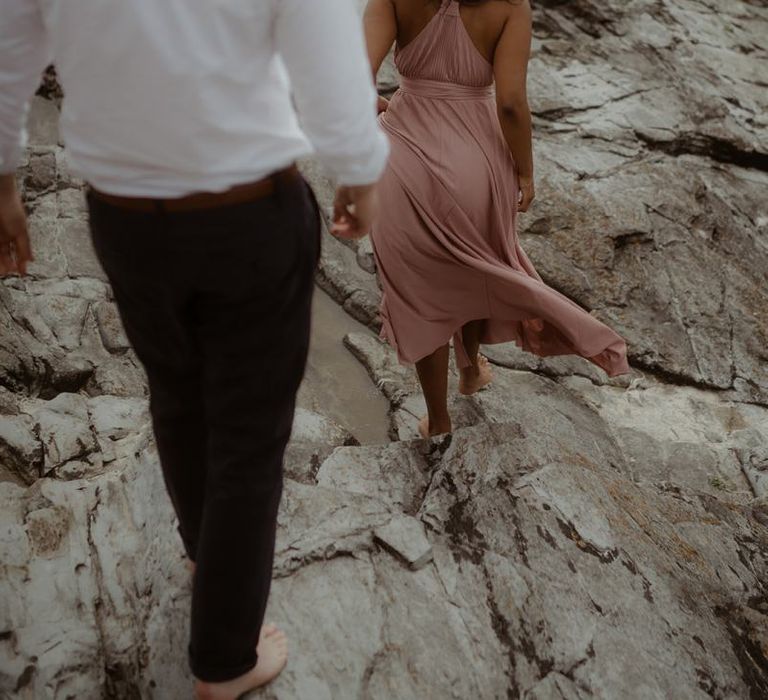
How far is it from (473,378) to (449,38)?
145cm

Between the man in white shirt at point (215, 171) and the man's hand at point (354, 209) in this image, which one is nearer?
the man in white shirt at point (215, 171)

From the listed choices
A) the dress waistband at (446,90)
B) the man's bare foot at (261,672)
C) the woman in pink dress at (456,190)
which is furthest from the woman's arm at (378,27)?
the man's bare foot at (261,672)

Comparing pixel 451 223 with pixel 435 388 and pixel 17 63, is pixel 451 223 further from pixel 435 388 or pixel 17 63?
pixel 17 63

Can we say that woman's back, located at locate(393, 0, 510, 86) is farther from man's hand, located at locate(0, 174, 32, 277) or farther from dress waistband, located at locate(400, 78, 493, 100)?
man's hand, located at locate(0, 174, 32, 277)

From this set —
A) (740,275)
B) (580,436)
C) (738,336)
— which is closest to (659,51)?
(740,275)

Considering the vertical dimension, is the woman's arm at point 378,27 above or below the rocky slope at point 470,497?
above

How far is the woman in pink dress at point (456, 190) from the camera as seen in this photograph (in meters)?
2.73

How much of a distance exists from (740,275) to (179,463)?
419 cm

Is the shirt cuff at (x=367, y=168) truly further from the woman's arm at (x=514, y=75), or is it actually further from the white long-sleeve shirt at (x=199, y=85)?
the woman's arm at (x=514, y=75)

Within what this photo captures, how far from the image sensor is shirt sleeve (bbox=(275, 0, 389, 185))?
4.19 ft

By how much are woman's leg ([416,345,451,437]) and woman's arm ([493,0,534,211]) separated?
833 mm

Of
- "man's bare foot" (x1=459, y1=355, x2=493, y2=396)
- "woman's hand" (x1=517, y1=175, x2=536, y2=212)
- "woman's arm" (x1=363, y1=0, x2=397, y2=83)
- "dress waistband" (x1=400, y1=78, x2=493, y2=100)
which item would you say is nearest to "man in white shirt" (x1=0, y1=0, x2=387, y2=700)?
"woman's arm" (x1=363, y1=0, x2=397, y2=83)

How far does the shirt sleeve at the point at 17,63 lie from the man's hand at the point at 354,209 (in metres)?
0.58

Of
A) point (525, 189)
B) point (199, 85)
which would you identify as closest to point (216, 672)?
point (199, 85)
